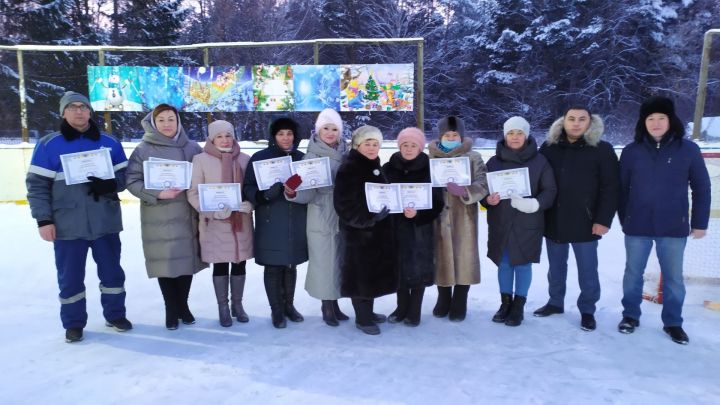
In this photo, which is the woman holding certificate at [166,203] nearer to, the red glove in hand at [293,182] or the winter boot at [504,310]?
the red glove in hand at [293,182]

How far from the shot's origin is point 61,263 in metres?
3.72

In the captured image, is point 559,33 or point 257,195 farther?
point 559,33

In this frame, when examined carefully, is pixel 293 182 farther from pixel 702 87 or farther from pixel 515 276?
pixel 702 87

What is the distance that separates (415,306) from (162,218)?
2.25 meters

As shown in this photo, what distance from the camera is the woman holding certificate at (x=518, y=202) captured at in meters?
3.82

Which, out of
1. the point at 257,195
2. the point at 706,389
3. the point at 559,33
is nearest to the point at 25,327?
the point at 257,195

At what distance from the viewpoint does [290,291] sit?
164 inches

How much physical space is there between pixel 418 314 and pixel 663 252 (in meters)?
2.02

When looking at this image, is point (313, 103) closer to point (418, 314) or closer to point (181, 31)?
point (418, 314)

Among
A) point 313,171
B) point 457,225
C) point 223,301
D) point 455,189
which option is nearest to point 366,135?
point 313,171

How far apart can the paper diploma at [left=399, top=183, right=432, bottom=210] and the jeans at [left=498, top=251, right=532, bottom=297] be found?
2.98ft

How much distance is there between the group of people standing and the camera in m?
3.63

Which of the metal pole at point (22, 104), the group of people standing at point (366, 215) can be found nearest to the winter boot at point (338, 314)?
the group of people standing at point (366, 215)

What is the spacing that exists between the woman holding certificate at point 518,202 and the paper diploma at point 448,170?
0.23 meters
